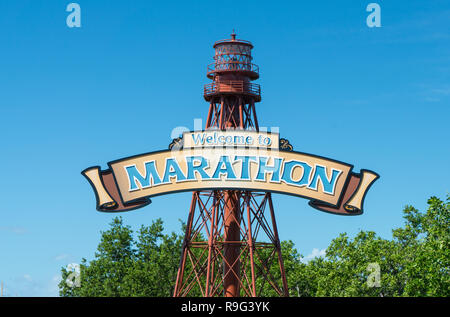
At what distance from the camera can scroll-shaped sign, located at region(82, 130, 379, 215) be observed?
4178 cm

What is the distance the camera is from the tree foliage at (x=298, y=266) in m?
63.6

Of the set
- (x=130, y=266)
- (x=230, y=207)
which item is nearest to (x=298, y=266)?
(x=130, y=266)

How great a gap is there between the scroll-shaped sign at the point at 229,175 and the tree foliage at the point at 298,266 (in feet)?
51.2

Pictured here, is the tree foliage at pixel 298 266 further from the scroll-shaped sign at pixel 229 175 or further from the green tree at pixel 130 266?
the scroll-shaped sign at pixel 229 175

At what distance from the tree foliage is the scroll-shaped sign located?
15.6 metres

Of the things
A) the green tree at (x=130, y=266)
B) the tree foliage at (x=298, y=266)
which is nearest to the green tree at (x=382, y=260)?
the tree foliage at (x=298, y=266)

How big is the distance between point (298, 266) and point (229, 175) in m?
44.3

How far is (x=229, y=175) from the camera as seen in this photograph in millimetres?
42750

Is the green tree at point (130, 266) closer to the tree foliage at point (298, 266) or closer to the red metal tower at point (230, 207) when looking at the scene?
the tree foliage at point (298, 266)

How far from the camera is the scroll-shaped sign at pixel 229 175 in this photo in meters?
41.8

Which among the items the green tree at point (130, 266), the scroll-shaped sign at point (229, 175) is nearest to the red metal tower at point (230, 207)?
the scroll-shaped sign at point (229, 175)

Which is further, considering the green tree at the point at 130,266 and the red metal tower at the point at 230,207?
the green tree at the point at 130,266

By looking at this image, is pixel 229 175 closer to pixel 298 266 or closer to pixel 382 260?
pixel 382 260
